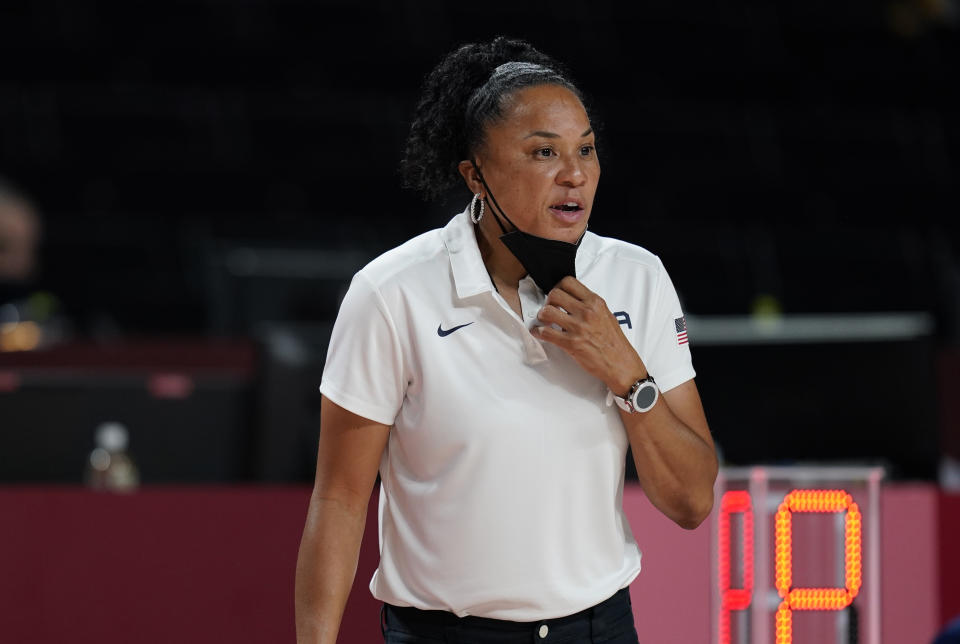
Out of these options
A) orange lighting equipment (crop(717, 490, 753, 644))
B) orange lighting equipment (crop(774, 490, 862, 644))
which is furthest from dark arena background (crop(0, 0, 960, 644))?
orange lighting equipment (crop(717, 490, 753, 644))

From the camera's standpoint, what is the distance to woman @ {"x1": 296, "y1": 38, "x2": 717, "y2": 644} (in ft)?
5.57

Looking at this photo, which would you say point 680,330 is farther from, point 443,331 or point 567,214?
point 443,331

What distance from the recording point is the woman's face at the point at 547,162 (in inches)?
69.7

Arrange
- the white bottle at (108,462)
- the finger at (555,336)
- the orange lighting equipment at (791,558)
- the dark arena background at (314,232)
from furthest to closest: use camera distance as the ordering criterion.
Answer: the white bottle at (108,462) < the dark arena background at (314,232) < the orange lighting equipment at (791,558) < the finger at (555,336)

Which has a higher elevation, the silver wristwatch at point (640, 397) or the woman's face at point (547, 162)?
the woman's face at point (547, 162)

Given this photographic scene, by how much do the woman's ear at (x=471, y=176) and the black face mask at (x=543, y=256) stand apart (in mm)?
122

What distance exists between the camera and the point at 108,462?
3926mm

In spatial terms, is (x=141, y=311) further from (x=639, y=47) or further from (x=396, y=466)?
(x=396, y=466)

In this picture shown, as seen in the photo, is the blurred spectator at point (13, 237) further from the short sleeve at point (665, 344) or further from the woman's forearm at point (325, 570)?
the short sleeve at point (665, 344)

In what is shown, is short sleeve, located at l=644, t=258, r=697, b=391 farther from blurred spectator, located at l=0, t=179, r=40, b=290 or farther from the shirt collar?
blurred spectator, located at l=0, t=179, r=40, b=290

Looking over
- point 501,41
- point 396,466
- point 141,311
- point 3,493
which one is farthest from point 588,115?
point 141,311

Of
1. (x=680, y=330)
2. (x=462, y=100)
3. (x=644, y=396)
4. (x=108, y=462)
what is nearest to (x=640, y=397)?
(x=644, y=396)

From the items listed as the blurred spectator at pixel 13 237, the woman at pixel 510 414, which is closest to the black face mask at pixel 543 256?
the woman at pixel 510 414

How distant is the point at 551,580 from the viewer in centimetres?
170
